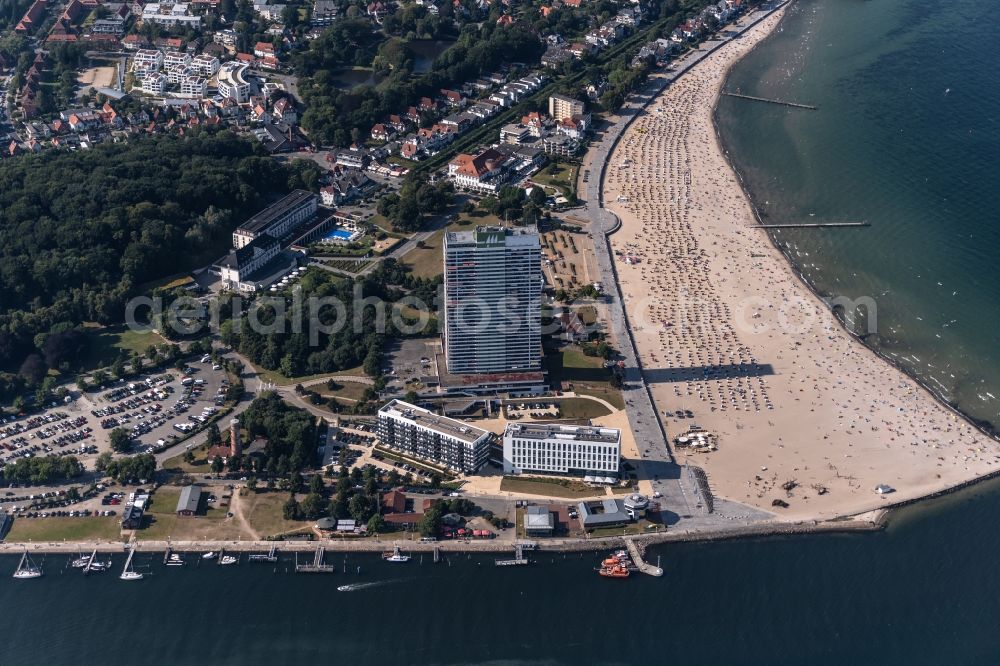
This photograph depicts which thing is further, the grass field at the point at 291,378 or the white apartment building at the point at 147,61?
the white apartment building at the point at 147,61

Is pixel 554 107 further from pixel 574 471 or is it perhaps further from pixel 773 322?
pixel 574 471

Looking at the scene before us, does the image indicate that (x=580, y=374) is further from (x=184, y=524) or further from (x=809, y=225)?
(x=809, y=225)

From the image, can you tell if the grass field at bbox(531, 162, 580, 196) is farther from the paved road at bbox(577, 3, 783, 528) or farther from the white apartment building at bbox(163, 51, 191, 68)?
the white apartment building at bbox(163, 51, 191, 68)

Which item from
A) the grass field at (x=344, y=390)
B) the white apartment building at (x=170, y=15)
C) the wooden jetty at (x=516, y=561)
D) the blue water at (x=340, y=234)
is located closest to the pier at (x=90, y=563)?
the grass field at (x=344, y=390)

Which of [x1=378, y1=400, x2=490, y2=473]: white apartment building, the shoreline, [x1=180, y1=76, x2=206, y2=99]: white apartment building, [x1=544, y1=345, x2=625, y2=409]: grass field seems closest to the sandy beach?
the shoreline

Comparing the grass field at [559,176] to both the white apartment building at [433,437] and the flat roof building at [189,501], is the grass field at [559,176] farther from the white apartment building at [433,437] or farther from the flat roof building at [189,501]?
the flat roof building at [189,501]

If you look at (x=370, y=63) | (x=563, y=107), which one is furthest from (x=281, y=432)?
(x=370, y=63)
